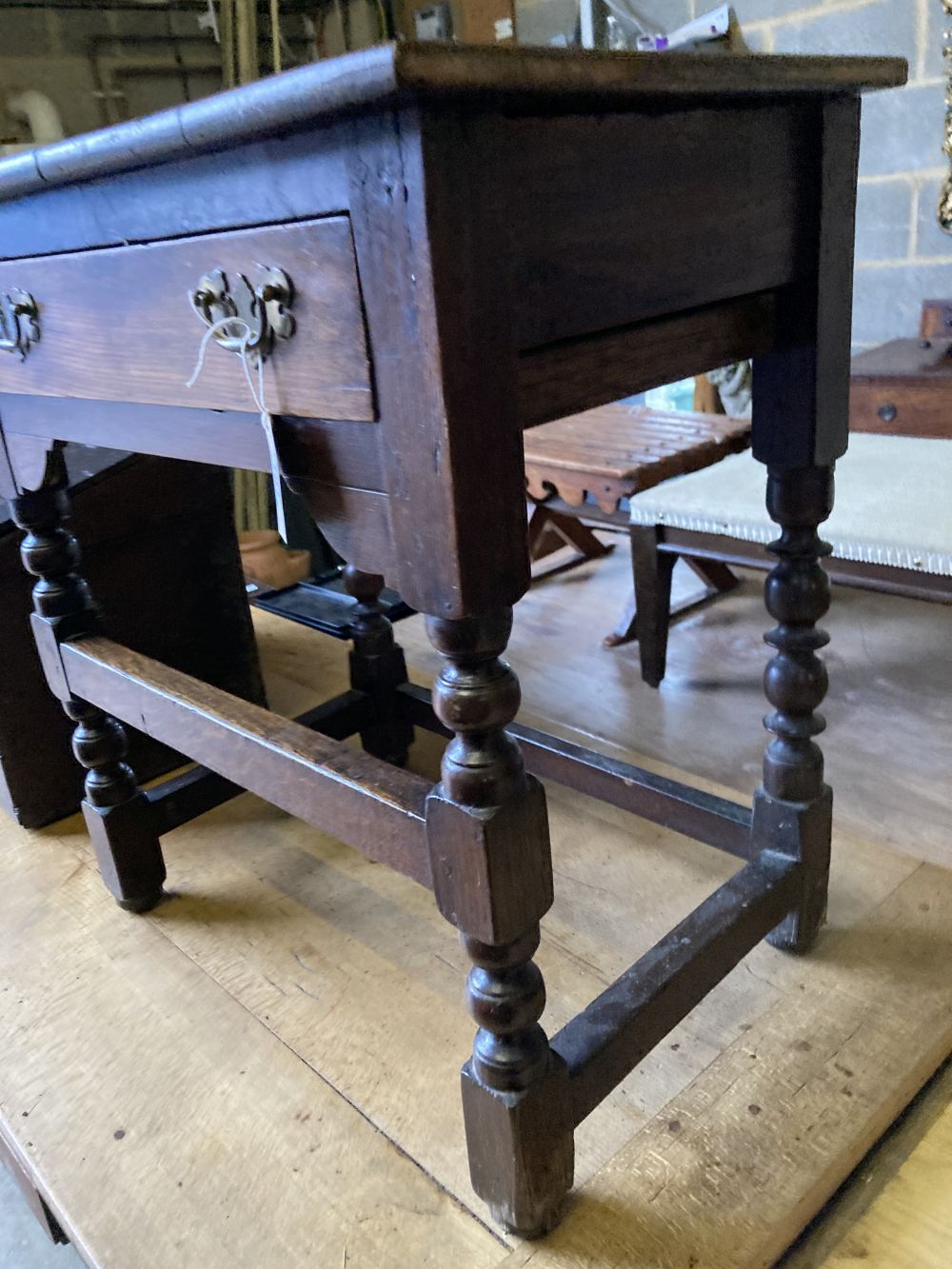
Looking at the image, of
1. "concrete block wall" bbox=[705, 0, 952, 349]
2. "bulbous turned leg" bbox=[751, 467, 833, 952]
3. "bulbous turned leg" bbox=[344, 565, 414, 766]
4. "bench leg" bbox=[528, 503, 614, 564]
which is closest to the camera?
"bulbous turned leg" bbox=[751, 467, 833, 952]

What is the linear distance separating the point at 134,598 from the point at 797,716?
40.0 inches

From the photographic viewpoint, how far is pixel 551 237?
2.23ft

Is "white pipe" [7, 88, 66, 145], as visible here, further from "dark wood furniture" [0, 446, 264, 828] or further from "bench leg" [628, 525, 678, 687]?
"bench leg" [628, 525, 678, 687]

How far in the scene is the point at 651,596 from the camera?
188 cm

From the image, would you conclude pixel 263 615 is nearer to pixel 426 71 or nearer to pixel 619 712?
pixel 619 712

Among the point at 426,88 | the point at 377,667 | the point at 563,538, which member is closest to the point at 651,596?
the point at 377,667

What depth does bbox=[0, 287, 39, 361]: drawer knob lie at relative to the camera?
958mm

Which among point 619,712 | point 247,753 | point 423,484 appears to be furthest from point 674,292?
point 619,712

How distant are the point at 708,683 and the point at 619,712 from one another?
8.2 inches

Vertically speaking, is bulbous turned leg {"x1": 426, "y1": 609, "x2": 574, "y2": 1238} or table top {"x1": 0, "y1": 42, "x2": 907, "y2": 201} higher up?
table top {"x1": 0, "y1": 42, "x2": 907, "y2": 201}

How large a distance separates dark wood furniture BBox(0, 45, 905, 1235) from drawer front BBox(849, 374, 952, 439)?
1.10 meters

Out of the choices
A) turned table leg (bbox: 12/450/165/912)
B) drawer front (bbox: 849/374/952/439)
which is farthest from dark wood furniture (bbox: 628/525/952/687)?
turned table leg (bbox: 12/450/165/912)

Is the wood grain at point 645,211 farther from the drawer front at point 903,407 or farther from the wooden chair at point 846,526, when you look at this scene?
the drawer front at point 903,407

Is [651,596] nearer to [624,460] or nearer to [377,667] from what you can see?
[624,460]
